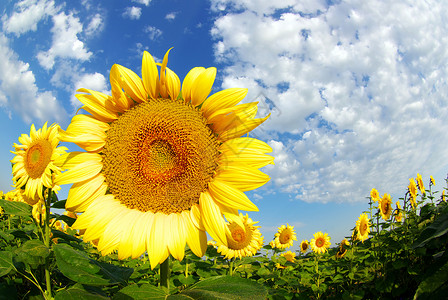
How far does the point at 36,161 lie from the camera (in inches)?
141

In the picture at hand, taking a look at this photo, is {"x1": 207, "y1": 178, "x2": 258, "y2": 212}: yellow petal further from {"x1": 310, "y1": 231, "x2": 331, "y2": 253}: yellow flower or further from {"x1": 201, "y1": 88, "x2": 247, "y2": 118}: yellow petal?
{"x1": 310, "y1": 231, "x2": 331, "y2": 253}: yellow flower

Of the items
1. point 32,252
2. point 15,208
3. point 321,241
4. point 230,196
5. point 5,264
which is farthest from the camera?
point 321,241

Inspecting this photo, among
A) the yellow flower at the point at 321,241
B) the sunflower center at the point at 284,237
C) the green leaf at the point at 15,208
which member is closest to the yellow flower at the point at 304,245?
the yellow flower at the point at 321,241

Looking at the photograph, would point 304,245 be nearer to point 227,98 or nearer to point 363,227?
point 363,227

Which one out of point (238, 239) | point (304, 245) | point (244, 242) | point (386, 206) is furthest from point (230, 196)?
point (304, 245)

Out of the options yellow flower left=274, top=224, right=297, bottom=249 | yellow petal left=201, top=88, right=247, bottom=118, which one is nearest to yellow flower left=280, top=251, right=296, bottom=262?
yellow flower left=274, top=224, right=297, bottom=249

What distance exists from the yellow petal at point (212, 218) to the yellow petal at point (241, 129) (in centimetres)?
36

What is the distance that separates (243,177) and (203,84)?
1.95 feet

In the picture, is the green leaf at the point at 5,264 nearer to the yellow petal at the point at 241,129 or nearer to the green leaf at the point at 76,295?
the green leaf at the point at 76,295

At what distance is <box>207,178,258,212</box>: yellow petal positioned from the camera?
1680 mm

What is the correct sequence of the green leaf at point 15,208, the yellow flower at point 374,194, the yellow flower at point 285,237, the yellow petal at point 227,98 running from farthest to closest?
1. the yellow flower at point 285,237
2. the yellow flower at point 374,194
3. the green leaf at point 15,208
4. the yellow petal at point 227,98

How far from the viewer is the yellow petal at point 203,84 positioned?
1.79 m

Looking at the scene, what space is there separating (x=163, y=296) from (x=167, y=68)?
128 cm

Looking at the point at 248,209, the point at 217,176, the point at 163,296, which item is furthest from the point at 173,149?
the point at 163,296
